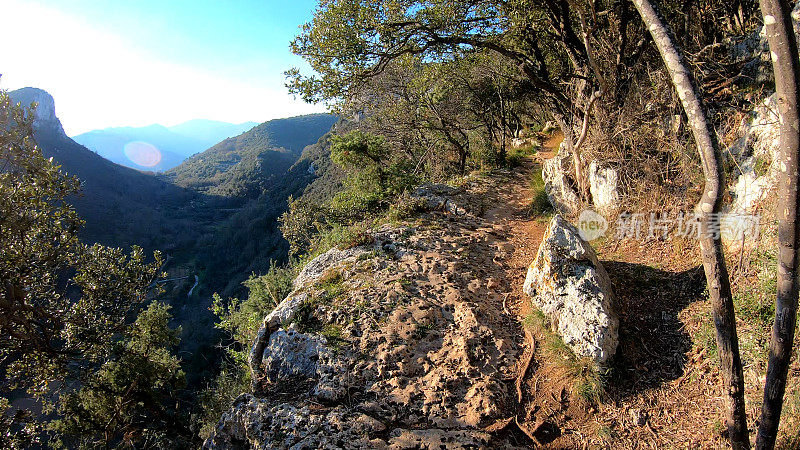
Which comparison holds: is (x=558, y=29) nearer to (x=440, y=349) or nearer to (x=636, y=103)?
(x=636, y=103)

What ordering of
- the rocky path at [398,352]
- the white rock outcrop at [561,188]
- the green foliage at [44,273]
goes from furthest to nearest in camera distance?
the white rock outcrop at [561,188], the green foliage at [44,273], the rocky path at [398,352]

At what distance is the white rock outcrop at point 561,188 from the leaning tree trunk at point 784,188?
18.2 ft

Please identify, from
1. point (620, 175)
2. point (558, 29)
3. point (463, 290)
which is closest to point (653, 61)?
point (558, 29)

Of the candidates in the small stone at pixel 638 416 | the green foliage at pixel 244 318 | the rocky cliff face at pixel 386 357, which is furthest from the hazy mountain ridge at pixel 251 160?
the small stone at pixel 638 416

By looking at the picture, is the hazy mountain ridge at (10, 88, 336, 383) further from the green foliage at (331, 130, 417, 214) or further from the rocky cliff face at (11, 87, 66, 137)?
the green foliage at (331, 130, 417, 214)

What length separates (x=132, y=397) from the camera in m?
11.0

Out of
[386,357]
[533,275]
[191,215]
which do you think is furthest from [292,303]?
[191,215]

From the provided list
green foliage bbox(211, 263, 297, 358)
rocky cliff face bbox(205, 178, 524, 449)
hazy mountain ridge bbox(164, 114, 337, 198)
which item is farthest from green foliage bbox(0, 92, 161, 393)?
hazy mountain ridge bbox(164, 114, 337, 198)

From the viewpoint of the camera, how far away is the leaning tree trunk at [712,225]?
8.87ft

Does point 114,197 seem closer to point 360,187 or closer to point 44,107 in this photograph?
point 44,107

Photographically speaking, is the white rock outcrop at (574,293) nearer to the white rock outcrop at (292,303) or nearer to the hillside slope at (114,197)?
the white rock outcrop at (292,303)

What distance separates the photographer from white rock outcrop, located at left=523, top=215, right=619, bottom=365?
436 centimetres
